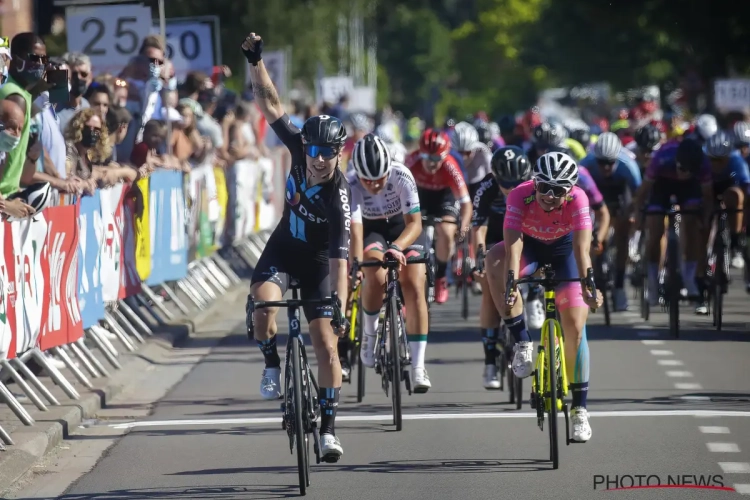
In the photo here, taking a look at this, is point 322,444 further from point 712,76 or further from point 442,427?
point 712,76

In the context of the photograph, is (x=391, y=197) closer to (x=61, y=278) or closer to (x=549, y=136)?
(x=61, y=278)

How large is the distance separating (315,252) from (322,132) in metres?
0.73

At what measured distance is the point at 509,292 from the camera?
9.72 metres

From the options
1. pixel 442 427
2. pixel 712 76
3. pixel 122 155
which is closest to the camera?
pixel 442 427

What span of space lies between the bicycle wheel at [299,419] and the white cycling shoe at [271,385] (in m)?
0.46

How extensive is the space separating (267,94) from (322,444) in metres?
2.28

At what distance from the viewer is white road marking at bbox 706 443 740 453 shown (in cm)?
973

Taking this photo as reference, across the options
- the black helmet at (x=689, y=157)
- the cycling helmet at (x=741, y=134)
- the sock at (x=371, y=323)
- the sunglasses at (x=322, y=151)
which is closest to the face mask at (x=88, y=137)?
the sock at (x=371, y=323)

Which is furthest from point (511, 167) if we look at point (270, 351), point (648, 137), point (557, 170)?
point (648, 137)

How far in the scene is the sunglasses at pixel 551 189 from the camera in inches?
386

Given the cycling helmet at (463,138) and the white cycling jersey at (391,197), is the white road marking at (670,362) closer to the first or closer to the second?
the white cycling jersey at (391,197)

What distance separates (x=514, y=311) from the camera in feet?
35.5

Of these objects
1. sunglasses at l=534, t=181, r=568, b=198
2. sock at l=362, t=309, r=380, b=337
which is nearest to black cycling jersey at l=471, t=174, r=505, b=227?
sock at l=362, t=309, r=380, b=337

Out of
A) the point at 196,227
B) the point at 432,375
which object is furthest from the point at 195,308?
the point at 432,375
